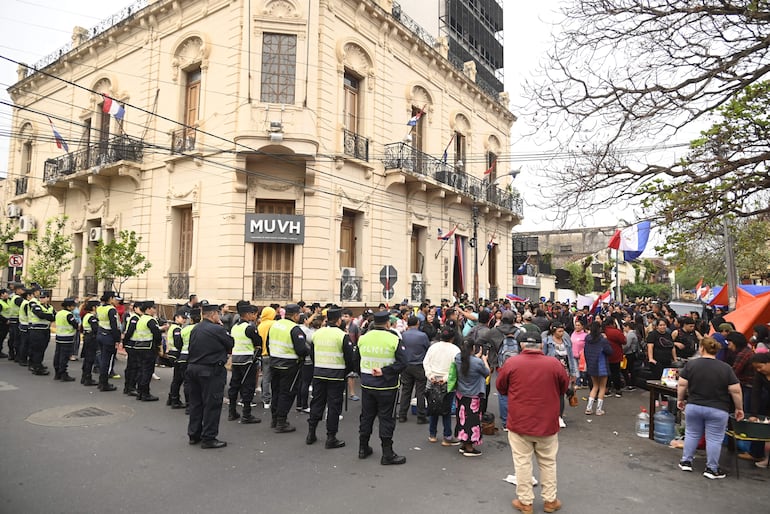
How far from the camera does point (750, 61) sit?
27.8 ft

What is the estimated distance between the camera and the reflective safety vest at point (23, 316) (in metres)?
12.2

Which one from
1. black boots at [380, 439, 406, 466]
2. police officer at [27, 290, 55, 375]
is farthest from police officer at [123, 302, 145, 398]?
black boots at [380, 439, 406, 466]

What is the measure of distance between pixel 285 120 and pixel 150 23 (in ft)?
28.8

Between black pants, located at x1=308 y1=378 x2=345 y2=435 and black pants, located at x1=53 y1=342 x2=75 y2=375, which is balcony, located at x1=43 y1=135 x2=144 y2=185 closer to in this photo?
black pants, located at x1=53 y1=342 x2=75 y2=375

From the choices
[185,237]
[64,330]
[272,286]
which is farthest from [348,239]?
[64,330]

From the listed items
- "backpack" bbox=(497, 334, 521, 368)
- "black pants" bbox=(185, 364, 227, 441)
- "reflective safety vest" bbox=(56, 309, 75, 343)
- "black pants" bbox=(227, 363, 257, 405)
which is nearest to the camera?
"black pants" bbox=(185, 364, 227, 441)

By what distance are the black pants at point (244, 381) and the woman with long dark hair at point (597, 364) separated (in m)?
6.27

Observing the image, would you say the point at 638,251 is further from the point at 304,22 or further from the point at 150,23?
the point at 150,23

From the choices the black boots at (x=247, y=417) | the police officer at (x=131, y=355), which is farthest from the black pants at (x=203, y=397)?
the police officer at (x=131, y=355)

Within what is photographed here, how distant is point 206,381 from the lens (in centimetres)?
691

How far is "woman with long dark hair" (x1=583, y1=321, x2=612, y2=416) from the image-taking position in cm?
921

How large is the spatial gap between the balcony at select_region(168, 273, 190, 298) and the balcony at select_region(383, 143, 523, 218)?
342 inches

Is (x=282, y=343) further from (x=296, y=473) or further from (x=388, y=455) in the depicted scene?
(x=388, y=455)

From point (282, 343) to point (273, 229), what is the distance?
28.9 feet
